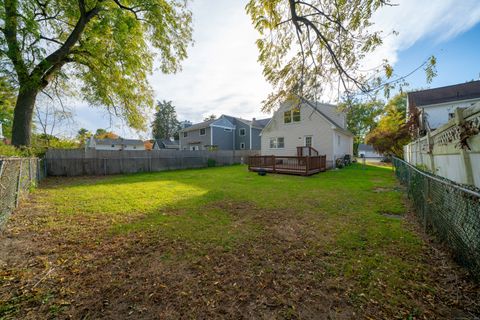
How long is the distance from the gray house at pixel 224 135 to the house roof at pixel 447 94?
1700cm

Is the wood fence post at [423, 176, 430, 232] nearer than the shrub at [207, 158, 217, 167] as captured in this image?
Yes

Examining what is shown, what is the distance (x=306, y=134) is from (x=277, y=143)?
2860mm

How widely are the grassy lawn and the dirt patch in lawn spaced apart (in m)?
0.01

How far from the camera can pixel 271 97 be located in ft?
16.3

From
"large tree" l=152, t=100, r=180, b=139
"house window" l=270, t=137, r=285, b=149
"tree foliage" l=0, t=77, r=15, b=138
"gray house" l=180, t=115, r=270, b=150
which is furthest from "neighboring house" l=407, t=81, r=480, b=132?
"large tree" l=152, t=100, r=180, b=139

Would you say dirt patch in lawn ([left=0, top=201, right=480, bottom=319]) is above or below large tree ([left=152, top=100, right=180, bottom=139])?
below

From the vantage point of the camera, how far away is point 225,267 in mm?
2539

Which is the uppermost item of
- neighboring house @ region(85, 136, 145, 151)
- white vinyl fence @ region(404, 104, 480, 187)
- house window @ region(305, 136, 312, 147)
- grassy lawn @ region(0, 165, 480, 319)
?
neighboring house @ region(85, 136, 145, 151)

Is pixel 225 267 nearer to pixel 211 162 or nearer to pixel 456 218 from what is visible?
pixel 456 218

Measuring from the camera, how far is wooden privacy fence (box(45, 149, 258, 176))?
37.2 feet

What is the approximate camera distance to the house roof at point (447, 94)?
16188mm

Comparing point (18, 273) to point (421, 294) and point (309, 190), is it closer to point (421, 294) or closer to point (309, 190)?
point (421, 294)

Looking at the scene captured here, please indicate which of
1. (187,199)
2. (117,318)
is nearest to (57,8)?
(187,199)

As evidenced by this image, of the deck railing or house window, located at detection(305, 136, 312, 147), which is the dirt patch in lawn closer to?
the deck railing
